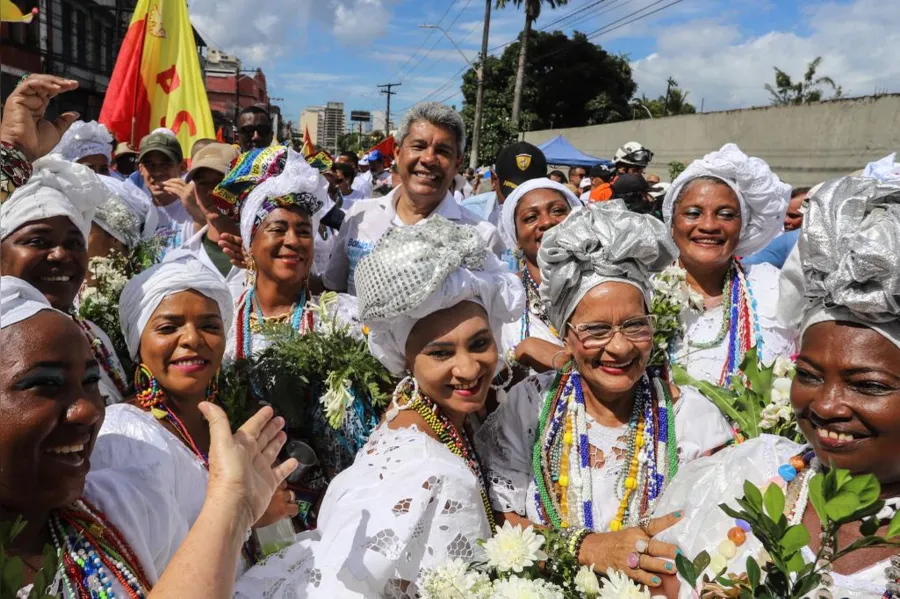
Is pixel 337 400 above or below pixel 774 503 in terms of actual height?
below

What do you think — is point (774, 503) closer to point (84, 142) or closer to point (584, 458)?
point (584, 458)

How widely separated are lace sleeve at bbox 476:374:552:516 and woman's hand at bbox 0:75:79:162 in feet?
7.20

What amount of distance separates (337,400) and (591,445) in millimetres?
1057

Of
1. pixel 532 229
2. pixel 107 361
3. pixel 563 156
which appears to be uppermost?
pixel 563 156

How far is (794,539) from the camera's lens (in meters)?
1.30

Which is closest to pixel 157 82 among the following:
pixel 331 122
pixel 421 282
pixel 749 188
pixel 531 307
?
pixel 531 307

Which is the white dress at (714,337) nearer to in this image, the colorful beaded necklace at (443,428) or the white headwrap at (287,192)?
the colorful beaded necklace at (443,428)

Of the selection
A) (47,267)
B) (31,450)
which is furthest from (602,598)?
(47,267)

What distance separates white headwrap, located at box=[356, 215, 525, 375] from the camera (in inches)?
96.3

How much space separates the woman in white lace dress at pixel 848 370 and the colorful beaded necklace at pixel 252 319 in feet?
7.68

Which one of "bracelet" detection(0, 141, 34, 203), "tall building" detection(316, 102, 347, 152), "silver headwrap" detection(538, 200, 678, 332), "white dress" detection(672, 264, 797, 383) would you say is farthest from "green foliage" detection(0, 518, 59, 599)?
"tall building" detection(316, 102, 347, 152)

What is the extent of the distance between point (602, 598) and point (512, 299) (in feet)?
3.88

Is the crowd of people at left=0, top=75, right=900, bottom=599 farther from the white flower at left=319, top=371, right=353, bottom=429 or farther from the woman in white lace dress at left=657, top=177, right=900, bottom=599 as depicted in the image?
the white flower at left=319, top=371, right=353, bottom=429

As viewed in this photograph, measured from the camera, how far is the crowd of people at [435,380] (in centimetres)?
175
